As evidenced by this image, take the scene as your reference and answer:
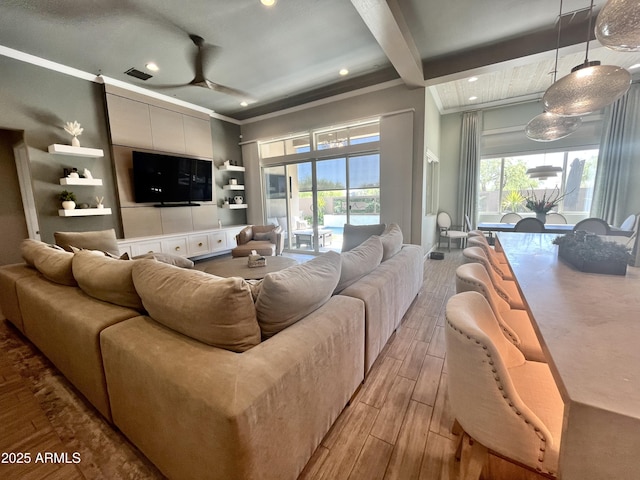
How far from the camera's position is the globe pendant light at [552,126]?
2770mm

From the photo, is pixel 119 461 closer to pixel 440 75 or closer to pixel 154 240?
pixel 154 240

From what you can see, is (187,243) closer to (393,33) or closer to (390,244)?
(390,244)

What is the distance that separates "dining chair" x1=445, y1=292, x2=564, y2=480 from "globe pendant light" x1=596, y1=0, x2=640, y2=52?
70.0 inches

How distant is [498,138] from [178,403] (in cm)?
718

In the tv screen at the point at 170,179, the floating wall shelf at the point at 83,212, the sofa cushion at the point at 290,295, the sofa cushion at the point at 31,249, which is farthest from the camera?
the tv screen at the point at 170,179

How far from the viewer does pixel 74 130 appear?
369cm

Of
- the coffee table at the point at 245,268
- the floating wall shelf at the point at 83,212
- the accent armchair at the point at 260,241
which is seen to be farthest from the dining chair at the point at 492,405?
the floating wall shelf at the point at 83,212

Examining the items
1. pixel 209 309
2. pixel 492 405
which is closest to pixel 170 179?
pixel 209 309

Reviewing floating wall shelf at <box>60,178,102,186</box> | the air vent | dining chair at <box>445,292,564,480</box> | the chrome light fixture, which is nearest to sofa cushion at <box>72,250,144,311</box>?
dining chair at <box>445,292,564,480</box>

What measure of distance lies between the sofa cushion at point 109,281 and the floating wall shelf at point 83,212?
274 centimetres

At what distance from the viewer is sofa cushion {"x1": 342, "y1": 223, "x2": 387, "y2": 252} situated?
12.5 ft

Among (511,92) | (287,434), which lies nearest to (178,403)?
(287,434)

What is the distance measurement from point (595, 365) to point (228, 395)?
1063 mm

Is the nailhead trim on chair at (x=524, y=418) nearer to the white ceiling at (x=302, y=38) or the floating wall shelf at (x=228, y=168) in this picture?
the white ceiling at (x=302, y=38)
